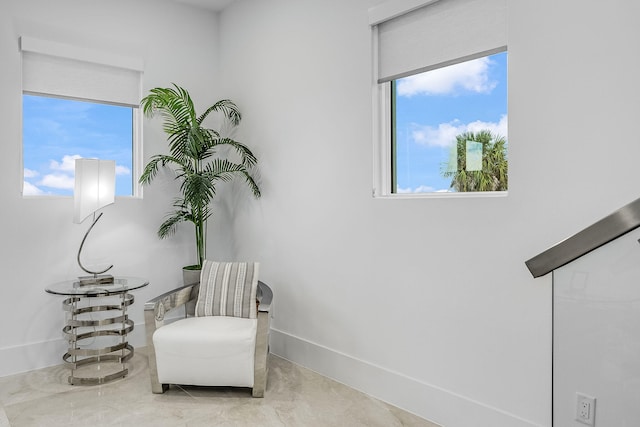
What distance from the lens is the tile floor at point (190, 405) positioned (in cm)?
253

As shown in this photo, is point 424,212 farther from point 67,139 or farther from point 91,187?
point 67,139

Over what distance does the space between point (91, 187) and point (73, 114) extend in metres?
0.85

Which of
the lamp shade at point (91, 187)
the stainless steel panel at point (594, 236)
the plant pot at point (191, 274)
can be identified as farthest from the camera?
the plant pot at point (191, 274)

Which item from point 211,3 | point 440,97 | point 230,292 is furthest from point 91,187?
point 440,97

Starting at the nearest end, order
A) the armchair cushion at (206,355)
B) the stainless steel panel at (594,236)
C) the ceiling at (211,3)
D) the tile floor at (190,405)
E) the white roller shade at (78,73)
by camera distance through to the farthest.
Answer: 1. the stainless steel panel at (594,236)
2. the tile floor at (190,405)
3. the armchair cushion at (206,355)
4. the white roller shade at (78,73)
5. the ceiling at (211,3)

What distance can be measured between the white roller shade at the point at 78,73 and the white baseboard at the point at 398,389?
231 cm

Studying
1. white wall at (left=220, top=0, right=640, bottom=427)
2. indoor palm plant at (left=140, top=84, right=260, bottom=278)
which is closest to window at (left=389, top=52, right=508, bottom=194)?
white wall at (left=220, top=0, right=640, bottom=427)

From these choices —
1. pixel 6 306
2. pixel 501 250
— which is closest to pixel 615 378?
pixel 501 250

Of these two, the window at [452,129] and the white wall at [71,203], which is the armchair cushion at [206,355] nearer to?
the white wall at [71,203]

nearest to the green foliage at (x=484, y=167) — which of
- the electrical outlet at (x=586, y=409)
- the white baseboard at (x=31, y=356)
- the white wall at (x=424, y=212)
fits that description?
the white wall at (x=424, y=212)

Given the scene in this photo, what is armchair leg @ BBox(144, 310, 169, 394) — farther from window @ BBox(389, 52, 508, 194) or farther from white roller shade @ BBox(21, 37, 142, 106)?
white roller shade @ BBox(21, 37, 142, 106)

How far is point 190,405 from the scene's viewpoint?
8.93ft

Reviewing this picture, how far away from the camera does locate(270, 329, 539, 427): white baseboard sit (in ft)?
7.58

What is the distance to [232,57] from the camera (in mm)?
4156
